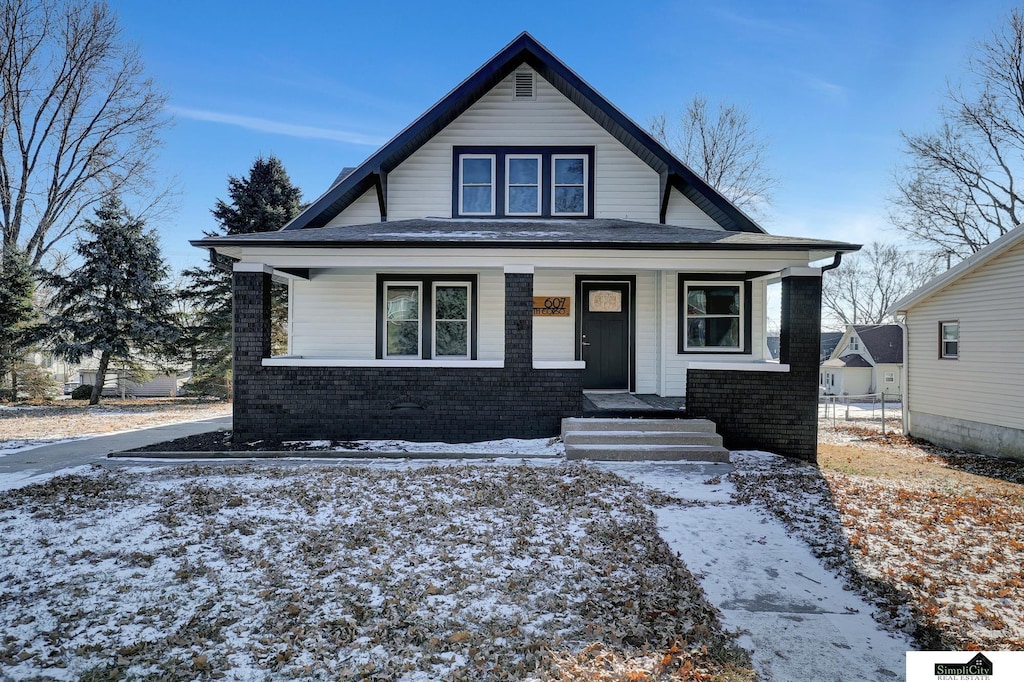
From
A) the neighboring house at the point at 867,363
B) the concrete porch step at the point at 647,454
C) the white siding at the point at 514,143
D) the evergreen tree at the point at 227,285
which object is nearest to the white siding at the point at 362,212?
the white siding at the point at 514,143

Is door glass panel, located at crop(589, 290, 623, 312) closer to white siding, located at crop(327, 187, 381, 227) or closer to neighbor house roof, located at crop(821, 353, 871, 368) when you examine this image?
white siding, located at crop(327, 187, 381, 227)

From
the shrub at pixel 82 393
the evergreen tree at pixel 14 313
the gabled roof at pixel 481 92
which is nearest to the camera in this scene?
the gabled roof at pixel 481 92

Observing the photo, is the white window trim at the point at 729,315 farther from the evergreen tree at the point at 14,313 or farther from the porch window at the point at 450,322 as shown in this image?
the evergreen tree at the point at 14,313

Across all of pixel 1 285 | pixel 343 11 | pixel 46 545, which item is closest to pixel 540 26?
pixel 343 11

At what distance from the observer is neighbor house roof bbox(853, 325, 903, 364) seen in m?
33.9

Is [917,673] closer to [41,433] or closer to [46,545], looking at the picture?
[46,545]

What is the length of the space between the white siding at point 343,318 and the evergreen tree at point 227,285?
10773 mm

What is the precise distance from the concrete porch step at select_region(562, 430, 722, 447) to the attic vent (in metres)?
7.41

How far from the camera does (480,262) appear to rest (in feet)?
27.5

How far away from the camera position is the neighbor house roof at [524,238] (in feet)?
26.8

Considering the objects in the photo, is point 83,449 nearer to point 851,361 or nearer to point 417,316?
point 417,316

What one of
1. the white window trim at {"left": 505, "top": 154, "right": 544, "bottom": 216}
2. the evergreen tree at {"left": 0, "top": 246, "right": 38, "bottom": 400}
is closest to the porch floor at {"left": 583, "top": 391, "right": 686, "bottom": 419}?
the white window trim at {"left": 505, "top": 154, "right": 544, "bottom": 216}

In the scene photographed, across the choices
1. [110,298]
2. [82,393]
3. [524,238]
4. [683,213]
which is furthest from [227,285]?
[683,213]

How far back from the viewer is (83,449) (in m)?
8.51
